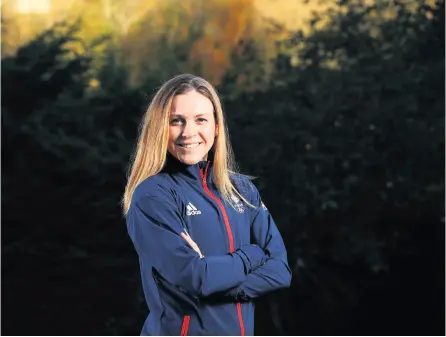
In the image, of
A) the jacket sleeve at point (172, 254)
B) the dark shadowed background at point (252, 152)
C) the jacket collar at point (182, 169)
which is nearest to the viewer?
the jacket sleeve at point (172, 254)

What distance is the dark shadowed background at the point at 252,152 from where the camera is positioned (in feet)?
17.2

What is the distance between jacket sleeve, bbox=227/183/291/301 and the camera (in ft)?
6.09

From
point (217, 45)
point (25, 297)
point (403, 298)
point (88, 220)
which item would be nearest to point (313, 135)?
point (217, 45)

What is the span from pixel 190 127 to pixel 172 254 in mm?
311

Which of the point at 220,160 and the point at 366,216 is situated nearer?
the point at 220,160

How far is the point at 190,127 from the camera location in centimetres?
178

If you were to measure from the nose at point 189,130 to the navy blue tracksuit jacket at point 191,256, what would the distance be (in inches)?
3.0

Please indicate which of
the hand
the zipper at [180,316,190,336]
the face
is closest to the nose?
the face

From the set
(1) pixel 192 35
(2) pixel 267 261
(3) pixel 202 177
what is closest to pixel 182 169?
(3) pixel 202 177

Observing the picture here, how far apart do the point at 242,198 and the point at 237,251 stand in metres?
0.15

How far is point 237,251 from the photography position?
1.81m

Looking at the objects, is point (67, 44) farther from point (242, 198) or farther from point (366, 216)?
point (242, 198)

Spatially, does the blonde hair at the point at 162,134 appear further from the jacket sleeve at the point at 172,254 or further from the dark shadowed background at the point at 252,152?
the dark shadowed background at the point at 252,152

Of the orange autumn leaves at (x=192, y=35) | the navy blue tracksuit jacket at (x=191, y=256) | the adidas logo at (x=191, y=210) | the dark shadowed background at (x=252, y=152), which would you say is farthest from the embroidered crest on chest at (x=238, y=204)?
the orange autumn leaves at (x=192, y=35)
